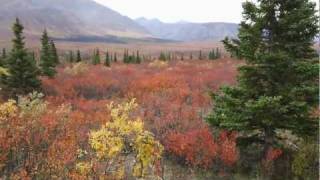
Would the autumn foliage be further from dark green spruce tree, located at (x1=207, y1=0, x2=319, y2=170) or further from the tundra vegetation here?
dark green spruce tree, located at (x1=207, y1=0, x2=319, y2=170)

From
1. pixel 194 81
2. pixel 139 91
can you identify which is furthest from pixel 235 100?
pixel 194 81

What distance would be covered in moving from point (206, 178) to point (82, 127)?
17.2 ft

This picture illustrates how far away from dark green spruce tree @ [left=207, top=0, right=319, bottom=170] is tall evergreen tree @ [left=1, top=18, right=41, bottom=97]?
17.2 meters

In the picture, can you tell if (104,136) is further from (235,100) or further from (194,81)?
(194,81)

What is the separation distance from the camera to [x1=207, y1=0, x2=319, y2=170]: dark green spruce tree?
1301 cm

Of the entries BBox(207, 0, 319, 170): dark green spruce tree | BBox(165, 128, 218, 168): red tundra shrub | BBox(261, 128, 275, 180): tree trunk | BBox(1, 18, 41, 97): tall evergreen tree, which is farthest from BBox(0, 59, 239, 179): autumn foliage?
BBox(1, 18, 41, 97): tall evergreen tree

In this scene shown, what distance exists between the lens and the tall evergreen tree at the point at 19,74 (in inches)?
1099

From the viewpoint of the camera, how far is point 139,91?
93.6 ft

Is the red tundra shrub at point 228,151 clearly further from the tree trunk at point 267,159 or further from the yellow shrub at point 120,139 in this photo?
the yellow shrub at point 120,139

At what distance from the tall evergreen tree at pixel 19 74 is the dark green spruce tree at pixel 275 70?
1716 cm

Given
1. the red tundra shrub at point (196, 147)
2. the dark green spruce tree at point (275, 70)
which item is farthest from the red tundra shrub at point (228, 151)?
the dark green spruce tree at point (275, 70)

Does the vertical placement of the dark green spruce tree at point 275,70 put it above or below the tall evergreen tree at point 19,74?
above

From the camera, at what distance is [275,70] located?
13.5 metres

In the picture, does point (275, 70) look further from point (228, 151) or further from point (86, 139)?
point (86, 139)
